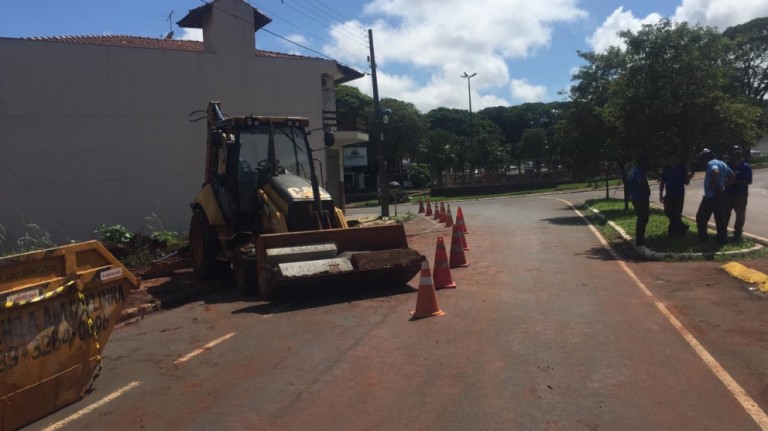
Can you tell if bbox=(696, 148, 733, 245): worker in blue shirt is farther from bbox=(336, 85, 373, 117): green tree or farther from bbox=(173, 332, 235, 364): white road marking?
bbox=(336, 85, 373, 117): green tree

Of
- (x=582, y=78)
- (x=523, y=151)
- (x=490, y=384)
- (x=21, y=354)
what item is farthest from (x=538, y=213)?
(x=523, y=151)

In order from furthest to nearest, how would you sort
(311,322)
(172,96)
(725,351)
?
(172,96), (311,322), (725,351)

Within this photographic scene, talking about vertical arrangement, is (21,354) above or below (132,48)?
below

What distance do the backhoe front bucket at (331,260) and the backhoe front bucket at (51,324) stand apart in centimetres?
318

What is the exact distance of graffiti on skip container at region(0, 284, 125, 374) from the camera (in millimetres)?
4746

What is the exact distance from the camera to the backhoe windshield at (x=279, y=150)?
11242mm

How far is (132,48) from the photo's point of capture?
71.7 feet

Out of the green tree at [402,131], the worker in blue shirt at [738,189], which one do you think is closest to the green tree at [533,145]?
the green tree at [402,131]

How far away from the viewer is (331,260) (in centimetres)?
926

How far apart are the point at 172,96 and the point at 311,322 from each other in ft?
56.8

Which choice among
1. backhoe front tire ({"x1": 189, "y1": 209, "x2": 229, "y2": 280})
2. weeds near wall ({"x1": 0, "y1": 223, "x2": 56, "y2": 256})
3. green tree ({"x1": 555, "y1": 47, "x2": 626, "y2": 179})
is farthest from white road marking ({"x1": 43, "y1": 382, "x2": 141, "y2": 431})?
green tree ({"x1": 555, "y1": 47, "x2": 626, "y2": 179})

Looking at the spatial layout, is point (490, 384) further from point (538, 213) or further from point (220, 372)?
point (538, 213)

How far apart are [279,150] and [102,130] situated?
13.0 meters

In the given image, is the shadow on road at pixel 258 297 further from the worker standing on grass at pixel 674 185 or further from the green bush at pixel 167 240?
the worker standing on grass at pixel 674 185
